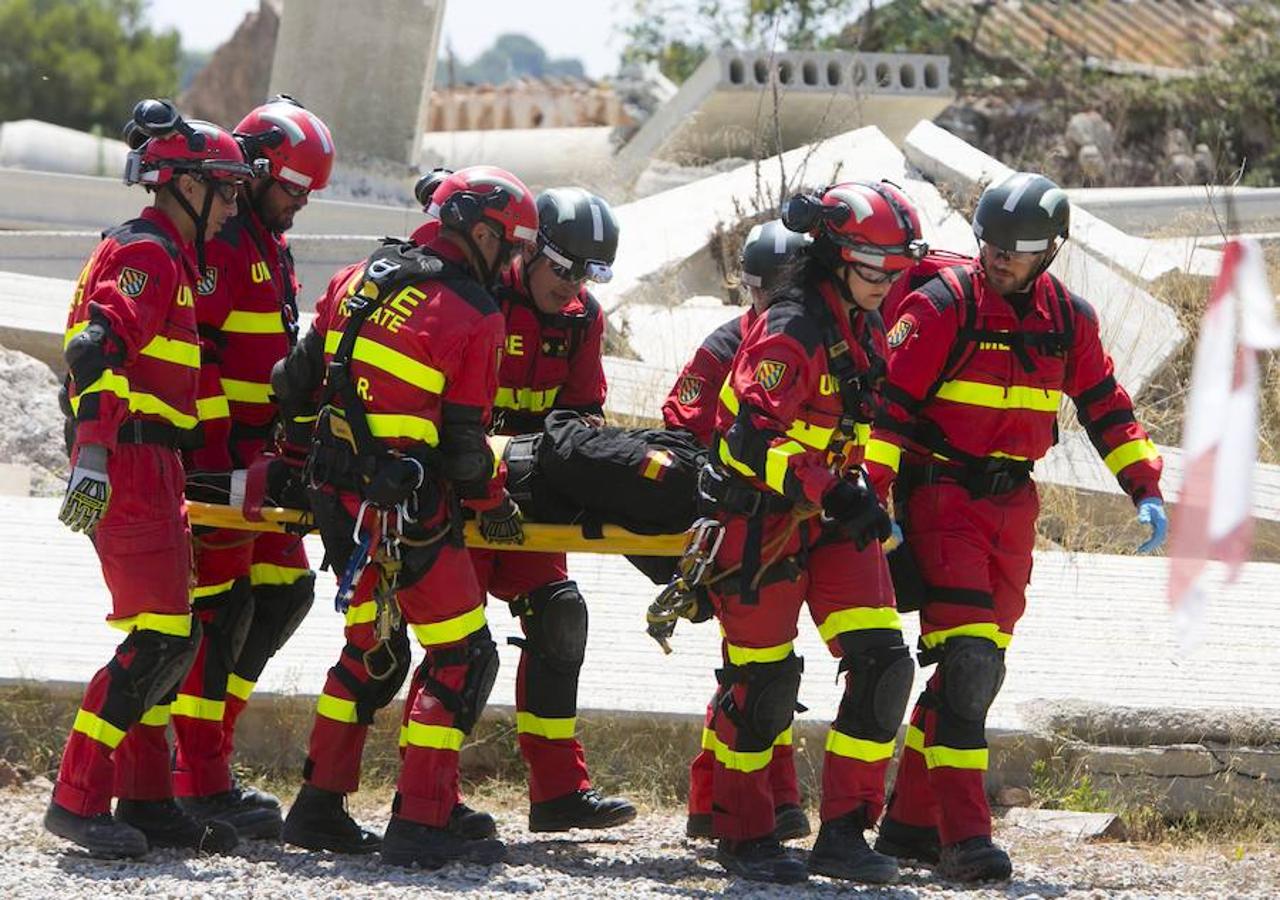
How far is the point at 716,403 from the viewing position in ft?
21.2

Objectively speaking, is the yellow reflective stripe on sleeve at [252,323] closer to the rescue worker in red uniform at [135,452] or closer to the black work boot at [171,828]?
the rescue worker in red uniform at [135,452]

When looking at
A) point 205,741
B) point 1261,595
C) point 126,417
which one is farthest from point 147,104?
point 1261,595

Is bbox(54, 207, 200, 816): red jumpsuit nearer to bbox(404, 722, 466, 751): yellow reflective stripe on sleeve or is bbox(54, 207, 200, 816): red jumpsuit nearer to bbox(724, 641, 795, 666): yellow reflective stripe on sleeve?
bbox(404, 722, 466, 751): yellow reflective stripe on sleeve

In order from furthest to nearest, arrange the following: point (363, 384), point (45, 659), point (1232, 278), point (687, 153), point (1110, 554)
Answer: point (687, 153), point (1110, 554), point (45, 659), point (363, 384), point (1232, 278)

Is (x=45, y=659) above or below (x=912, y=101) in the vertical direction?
below

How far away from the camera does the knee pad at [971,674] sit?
590 cm

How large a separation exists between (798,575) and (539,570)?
991 millimetres

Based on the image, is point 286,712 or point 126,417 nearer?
point 126,417

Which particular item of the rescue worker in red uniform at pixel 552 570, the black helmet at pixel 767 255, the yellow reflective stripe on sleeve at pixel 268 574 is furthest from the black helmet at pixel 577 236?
the yellow reflective stripe on sleeve at pixel 268 574

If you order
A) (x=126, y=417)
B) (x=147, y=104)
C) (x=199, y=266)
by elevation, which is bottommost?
(x=126, y=417)

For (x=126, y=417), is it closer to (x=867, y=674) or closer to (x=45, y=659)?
(x=45, y=659)

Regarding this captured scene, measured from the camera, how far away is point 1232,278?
3.93m

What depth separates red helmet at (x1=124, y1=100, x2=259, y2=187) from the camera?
5879 mm

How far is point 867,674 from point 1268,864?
5.35 feet
